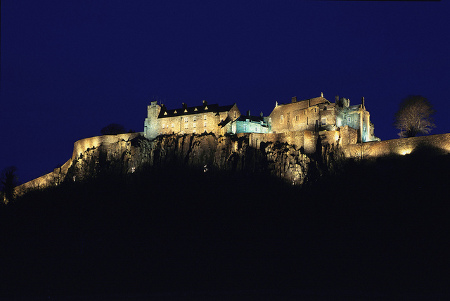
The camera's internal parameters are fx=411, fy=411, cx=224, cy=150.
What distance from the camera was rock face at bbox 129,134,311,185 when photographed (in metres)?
50.1

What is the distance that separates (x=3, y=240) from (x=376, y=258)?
35.3 metres

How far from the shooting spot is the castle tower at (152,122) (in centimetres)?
6431

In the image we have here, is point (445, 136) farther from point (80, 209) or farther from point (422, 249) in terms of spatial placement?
point (80, 209)

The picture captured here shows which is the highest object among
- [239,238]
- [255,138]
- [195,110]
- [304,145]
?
[195,110]

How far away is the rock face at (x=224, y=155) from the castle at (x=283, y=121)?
2.30m

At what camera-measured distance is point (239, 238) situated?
128ft

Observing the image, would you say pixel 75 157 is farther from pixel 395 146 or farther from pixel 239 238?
pixel 395 146

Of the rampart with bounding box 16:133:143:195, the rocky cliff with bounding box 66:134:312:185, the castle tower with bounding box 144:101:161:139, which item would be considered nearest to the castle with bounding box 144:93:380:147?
the castle tower with bounding box 144:101:161:139

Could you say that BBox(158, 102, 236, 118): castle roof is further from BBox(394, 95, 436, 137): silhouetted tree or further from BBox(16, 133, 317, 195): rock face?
BBox(394, 95, 436, 137): silhouetted tree

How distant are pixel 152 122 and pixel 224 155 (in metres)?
17.1

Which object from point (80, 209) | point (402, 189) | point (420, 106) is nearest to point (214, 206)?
point (80, 209)

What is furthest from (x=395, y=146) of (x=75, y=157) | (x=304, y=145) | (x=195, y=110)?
(x=75, y=157)

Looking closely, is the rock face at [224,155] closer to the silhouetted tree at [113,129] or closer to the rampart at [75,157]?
the rampart at [75,157]

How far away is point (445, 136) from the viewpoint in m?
44.5
